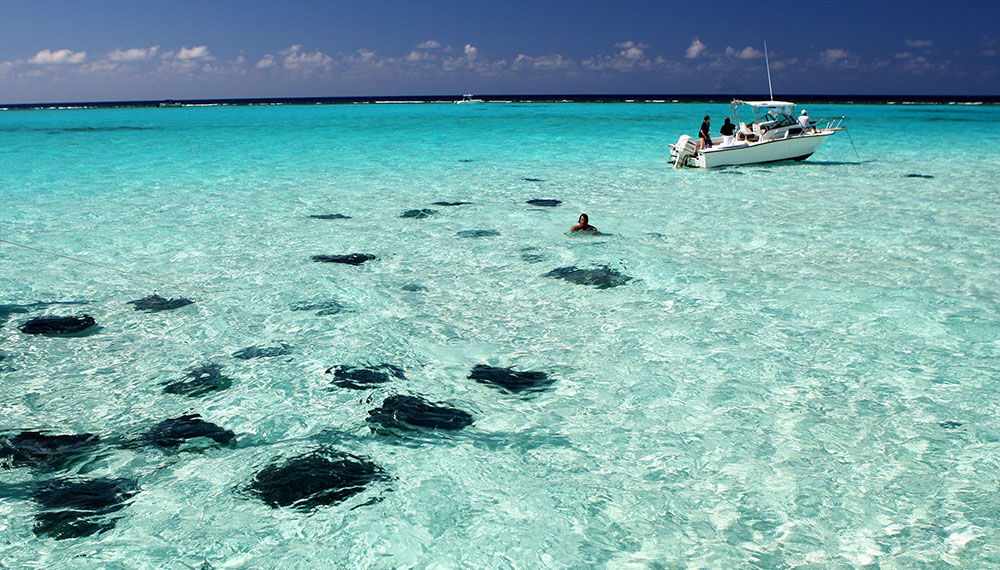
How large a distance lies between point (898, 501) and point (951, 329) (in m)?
4.25

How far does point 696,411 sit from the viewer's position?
6.45 metres

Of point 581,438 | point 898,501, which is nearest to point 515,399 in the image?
point 581,438

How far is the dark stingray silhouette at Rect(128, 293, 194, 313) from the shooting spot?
9398 millimetres

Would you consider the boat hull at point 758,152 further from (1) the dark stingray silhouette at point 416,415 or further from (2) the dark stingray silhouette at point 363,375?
(1) the dark stingray silhouette at point 416,415

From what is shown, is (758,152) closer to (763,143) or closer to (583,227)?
(763,143)

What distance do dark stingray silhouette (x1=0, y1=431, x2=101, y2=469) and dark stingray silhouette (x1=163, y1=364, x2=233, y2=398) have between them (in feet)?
3.28

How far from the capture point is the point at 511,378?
7199mm

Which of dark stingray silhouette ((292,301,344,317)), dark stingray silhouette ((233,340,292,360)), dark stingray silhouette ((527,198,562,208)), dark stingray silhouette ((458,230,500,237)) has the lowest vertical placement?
dark stingray silhouette ((233,340,292,360))

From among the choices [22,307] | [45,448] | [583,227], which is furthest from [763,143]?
[45,448]

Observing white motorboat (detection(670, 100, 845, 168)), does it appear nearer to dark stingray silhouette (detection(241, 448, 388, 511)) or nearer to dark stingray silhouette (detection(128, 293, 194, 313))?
dark stingray silhouette (detection(128, 293, 194, 313))

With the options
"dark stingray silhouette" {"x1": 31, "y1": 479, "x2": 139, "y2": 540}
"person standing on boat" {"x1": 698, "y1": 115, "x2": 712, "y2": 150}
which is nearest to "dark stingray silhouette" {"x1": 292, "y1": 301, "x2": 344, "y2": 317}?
"dark stingray silhouette" {"x1": 31, "y1": 479, "x2": 139, "y2": 540}

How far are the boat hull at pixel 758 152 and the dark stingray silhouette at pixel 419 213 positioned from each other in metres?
11.9

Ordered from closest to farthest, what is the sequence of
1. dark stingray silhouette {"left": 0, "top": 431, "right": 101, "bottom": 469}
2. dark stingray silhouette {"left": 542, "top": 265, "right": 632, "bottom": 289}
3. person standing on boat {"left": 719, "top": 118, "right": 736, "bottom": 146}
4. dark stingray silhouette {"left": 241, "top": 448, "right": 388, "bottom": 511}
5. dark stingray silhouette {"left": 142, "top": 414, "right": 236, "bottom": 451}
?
1. dark stingray silhouette {"left": 241, "top": 448, "right": 388, "bottom": 511}
2. dark stingray silhouette {"left": 0, "top": 431, "right": 101, "bottom": 469}
3. dark stingray silhouette {"left": 142, "top": 414, "right": 236, "bottom": 451}
4. dark stingray silhouette {"left": 542, "top": 265, "right": 632, "bottom": 289}
5. person standing on boat {"left": 719, "top": 118, "right": 736, "bottom": 146}

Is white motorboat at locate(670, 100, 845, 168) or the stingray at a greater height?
white motorboat at locate(670, 100, 845, 168)
